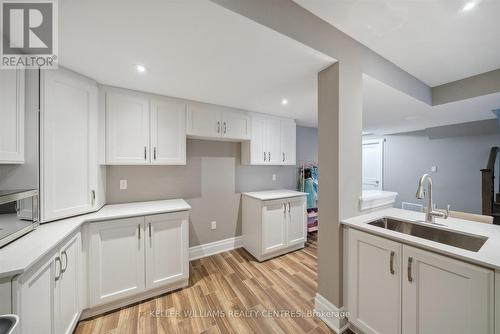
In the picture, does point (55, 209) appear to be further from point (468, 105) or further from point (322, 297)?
point (468, 105)

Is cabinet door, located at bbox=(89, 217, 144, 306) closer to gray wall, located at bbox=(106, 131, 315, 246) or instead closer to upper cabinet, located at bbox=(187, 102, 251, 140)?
gray wall, located at bbox=(106, 131, 315, 246)

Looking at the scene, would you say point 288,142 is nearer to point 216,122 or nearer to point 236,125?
point 236,125

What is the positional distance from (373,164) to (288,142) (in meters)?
3.41

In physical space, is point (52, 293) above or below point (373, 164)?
below

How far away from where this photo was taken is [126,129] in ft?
6.59

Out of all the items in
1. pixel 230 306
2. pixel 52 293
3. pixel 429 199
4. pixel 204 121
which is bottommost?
pixel 230 306

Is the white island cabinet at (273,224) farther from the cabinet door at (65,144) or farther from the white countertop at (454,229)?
the cabinet door at (65,144)

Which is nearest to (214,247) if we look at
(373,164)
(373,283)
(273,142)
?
(273,142)

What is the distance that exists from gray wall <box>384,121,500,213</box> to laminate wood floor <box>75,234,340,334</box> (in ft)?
12.4

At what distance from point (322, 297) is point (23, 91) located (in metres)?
2.93

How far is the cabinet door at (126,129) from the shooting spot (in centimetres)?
193

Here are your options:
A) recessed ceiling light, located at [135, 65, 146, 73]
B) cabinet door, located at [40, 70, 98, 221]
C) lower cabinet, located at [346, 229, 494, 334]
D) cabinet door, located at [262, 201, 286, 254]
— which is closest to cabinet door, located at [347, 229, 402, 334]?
lower cabinet, located at [346, 229, 494, 334]

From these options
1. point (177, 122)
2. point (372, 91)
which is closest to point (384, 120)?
point (372, 91)

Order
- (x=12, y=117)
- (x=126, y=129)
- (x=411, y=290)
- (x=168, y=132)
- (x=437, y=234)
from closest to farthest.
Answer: (x=411, y=290) < (x=12, y=117) < (x=437, y=234) < (x=126, y=129) < (x=168, y=132)
